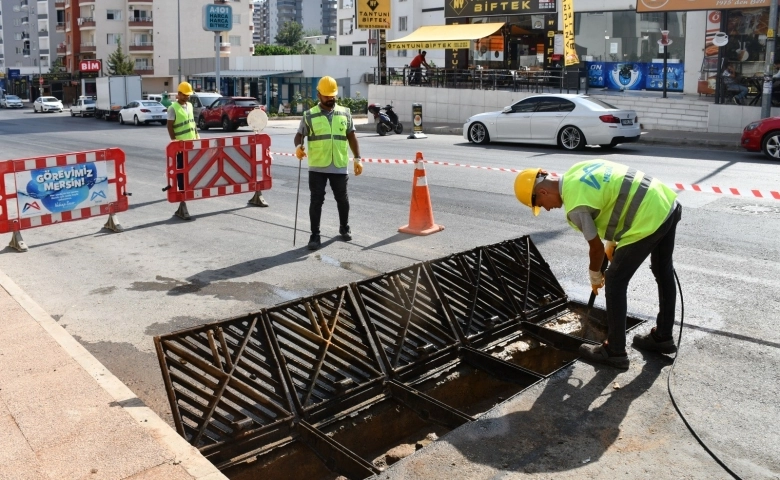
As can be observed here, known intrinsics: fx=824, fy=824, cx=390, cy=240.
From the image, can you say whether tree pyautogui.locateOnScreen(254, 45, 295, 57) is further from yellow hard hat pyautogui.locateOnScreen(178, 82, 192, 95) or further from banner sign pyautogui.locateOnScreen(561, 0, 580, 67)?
yellow hard hat pyautogui.locateOnScreen(178, 82, 192, 95)

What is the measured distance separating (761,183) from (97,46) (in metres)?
93.8

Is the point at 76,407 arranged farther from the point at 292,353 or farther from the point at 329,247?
the point at 329,247

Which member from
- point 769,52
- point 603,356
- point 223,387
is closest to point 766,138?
point 769,52

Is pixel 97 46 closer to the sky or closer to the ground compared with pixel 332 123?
closer to the sky

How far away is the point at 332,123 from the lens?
9.86 meters

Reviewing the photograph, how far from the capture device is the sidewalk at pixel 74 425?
4180mm

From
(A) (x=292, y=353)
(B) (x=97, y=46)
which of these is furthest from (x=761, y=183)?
(B) (x=97, y=46)

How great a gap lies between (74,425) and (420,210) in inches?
254

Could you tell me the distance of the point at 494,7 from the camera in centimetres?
3878

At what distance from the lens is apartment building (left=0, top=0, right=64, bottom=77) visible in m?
123

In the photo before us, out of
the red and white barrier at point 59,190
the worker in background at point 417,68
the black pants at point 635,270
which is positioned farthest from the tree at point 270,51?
→ the black pants at point 635,270

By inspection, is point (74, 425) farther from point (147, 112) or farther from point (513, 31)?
point (147, 112)

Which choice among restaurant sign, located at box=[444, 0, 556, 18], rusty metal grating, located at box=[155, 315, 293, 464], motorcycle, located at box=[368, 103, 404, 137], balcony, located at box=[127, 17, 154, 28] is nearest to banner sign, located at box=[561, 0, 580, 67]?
motorcycle, located at box=[368, 103, 404, 137]

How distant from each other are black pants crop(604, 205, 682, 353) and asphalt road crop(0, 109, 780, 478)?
0.42 meters
